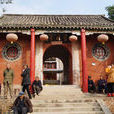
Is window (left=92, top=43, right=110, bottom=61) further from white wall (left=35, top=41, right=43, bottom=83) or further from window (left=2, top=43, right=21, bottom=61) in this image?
window (left=2, top=43, right=21, bottom=61)

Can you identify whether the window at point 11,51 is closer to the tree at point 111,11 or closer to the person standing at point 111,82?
the person standing at point 111,82

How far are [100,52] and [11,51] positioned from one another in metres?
5.96

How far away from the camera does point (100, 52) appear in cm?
1172

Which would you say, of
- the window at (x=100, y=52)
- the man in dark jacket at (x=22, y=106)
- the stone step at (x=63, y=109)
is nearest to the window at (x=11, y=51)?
the window at (x=100, y=52)

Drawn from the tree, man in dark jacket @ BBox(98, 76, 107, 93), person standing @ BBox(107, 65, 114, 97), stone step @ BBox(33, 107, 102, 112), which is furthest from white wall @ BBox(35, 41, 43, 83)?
the tree

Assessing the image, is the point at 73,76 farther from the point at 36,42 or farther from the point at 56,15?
the point at 56,15

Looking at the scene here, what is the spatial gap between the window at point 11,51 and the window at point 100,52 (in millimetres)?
5076

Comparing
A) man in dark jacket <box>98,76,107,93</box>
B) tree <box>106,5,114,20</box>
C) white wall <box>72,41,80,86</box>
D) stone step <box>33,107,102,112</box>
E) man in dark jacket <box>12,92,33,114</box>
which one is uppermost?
tree <box>106,5,114,20</box>

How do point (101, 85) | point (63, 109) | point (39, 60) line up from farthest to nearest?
point (39, 60) → point (101, 85) → point (63, 109)

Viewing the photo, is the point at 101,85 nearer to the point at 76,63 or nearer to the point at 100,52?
the point at 76,63

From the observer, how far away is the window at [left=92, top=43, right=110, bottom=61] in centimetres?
1166

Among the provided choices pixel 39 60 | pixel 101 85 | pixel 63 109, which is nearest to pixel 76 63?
pixel 101 85

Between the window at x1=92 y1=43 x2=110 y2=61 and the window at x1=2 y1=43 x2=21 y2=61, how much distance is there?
16.7 feet

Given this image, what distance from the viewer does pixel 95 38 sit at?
1184 cm
